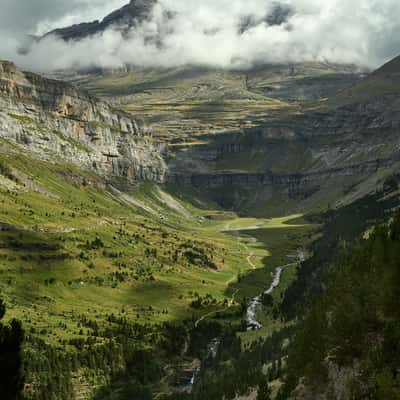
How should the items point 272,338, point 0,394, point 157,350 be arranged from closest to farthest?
point 0,394 → point 272,338 → point 157,350

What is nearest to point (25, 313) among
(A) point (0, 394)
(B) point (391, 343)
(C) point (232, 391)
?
(C) point (232, 391)

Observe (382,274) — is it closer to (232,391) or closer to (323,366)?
(323,366)

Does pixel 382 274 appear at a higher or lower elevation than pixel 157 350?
higher

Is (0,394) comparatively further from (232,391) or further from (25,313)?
(25,313)

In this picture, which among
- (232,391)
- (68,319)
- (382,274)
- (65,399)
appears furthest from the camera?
(68,319)

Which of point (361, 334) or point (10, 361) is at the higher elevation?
point (10, 361)

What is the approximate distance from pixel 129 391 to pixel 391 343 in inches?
4191

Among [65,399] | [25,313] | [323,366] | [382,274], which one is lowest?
[65,399]

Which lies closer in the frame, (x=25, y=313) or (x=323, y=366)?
(x=323, y=366)

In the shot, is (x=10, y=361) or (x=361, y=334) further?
(x=361, y=334)

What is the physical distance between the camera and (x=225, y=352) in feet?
567

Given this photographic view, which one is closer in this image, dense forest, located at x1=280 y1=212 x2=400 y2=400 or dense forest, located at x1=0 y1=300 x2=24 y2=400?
dense forest, located at x1=0 y1=300 x2=24 y2=400

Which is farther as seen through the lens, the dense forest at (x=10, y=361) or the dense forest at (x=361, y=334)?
the dense forest at (x=361, y=334)

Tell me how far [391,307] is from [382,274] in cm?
902
